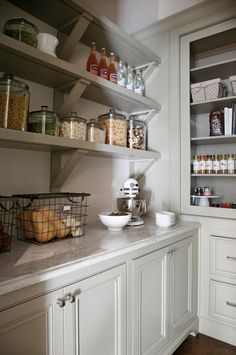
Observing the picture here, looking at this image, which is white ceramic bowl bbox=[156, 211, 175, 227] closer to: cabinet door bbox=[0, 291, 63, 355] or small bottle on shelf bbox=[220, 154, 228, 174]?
small bottle on shelf bbox=[220, 154, 228, 174]

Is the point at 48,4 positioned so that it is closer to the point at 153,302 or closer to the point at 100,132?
the point at 100,132

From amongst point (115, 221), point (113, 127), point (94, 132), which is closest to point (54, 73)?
point (94, 132)

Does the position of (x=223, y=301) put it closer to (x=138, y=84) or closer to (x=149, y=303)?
(x=149, y=303)

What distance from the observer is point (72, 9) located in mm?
1407

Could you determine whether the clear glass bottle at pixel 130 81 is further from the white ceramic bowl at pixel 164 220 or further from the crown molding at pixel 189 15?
the white ceramic bowl at pixel 164 220

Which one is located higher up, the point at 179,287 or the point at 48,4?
the point at 48,4

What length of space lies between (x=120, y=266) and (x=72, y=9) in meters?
1.34

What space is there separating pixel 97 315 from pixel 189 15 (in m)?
1.99

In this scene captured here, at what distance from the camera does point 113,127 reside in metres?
1.69

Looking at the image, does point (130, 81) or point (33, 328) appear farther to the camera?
point (130, 81)

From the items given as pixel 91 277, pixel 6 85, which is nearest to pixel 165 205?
pixel 91 277

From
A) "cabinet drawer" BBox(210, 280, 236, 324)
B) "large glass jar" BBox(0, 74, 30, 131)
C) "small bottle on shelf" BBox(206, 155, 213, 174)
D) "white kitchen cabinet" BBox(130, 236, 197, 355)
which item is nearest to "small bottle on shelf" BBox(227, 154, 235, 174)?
"small bottle on shelf" BBox(206, 155, 213, 174)

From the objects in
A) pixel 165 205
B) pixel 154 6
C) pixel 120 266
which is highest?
pixel 154 6

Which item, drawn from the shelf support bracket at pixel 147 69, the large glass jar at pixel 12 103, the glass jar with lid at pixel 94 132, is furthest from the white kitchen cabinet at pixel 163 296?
the shelf support bracket at pixel 147 69
